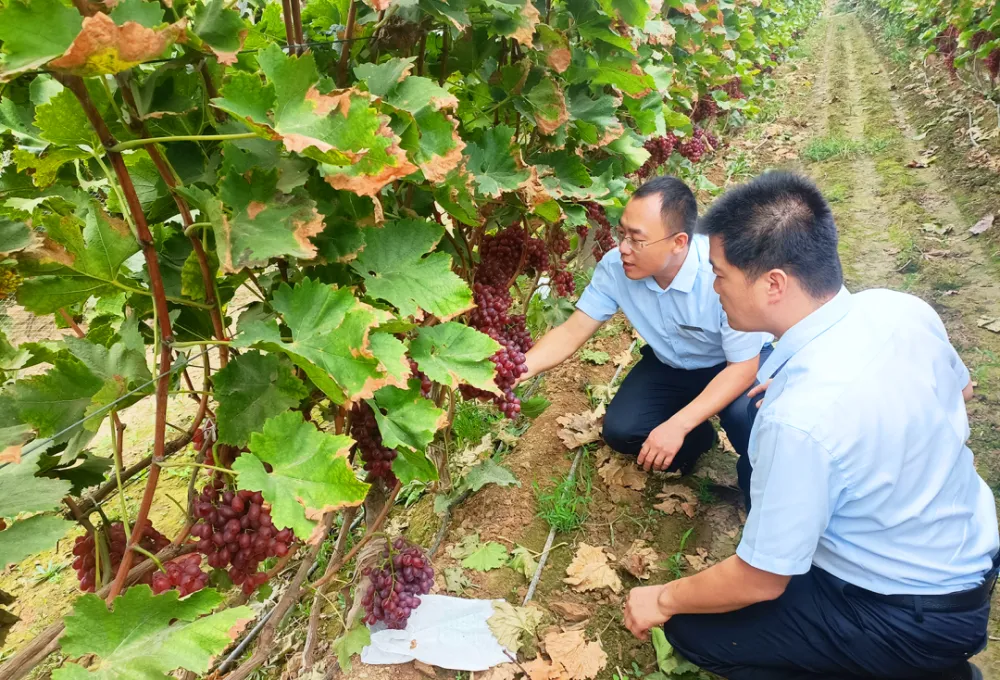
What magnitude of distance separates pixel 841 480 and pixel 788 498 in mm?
166

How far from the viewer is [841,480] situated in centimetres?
168

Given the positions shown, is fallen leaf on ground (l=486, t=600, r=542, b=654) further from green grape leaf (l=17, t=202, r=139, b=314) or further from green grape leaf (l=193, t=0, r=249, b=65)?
green grape leaf (l=193, t=0, r=249, b=65)

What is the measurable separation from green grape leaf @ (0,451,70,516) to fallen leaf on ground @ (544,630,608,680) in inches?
73.4

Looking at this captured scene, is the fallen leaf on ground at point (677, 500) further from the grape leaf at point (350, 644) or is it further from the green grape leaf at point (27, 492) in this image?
the green grape leaf at point (27, 492)

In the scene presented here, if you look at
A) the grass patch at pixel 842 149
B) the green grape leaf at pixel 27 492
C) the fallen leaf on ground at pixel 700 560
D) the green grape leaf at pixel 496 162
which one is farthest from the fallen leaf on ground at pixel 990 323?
the green grape leaf at pixel 27 492

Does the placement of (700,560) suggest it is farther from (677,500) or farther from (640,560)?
(677,500)

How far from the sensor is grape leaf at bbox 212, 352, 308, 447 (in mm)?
1261

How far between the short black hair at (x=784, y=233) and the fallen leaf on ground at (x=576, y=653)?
5.04ft

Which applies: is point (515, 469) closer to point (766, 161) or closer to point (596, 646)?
point (596, 646)

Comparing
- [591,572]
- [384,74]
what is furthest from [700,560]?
[384,74]

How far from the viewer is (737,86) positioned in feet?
27.1

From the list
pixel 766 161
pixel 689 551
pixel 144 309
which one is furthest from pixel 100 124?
pixel 766 161

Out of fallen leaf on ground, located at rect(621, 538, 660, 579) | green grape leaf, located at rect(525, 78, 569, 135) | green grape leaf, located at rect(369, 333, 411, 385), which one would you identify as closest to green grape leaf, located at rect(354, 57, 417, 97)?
green grape leaf, located at rect(369, 333, 411, 385)

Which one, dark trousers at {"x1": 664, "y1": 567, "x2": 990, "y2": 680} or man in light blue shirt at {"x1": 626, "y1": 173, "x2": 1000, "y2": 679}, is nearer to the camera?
man in light blue shirt at {"x1": 626, "y1": 173, "x2": 1000, "y2": 679}
